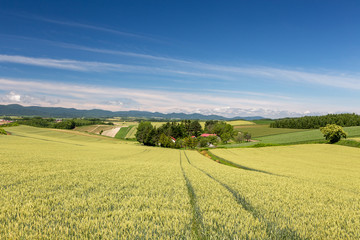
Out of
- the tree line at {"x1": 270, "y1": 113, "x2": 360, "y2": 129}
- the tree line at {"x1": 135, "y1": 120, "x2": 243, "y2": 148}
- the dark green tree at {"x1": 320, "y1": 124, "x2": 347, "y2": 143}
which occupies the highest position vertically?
the tree line at {"x1": 270, "y1": 113, "x2": 360, "y2": 129}

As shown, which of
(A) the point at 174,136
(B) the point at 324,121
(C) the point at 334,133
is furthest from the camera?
(B) the point at 324,121

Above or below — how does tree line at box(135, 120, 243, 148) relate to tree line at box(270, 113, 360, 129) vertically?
below

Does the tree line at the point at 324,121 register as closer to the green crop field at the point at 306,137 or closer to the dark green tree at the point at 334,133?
the green crop field at the point at 306,137

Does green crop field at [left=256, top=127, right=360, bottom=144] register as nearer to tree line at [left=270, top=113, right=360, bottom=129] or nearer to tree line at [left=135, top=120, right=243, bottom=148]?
tree line at [left=135, top=120, right=243, bottom=148]

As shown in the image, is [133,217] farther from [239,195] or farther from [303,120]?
[303,120]

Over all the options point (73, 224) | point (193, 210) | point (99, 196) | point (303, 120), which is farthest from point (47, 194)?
point (303, 120)

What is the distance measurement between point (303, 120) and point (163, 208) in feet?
502

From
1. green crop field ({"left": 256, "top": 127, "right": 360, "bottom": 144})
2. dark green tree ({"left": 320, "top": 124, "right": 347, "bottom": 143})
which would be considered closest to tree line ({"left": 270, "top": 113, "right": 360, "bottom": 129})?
green crop field ({"left": 256, "top": 127, "right": 360, "bottom": 144})

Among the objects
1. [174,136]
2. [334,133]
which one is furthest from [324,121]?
[174,136]

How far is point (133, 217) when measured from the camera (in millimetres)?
3879

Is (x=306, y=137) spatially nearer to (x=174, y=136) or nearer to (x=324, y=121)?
(x=174, y=136)

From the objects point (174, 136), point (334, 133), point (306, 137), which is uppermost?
point (334, 133)

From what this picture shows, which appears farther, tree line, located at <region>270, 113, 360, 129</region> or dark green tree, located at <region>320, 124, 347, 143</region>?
tree line, located at <region>270, 113, 360, 129</region>

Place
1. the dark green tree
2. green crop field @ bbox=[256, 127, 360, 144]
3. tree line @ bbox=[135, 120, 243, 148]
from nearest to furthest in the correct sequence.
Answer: the dark green tree → green crop field @ bbox=[256, 127, 360, 144] → tree line @ bbox=[135, 120, 243, 148]
